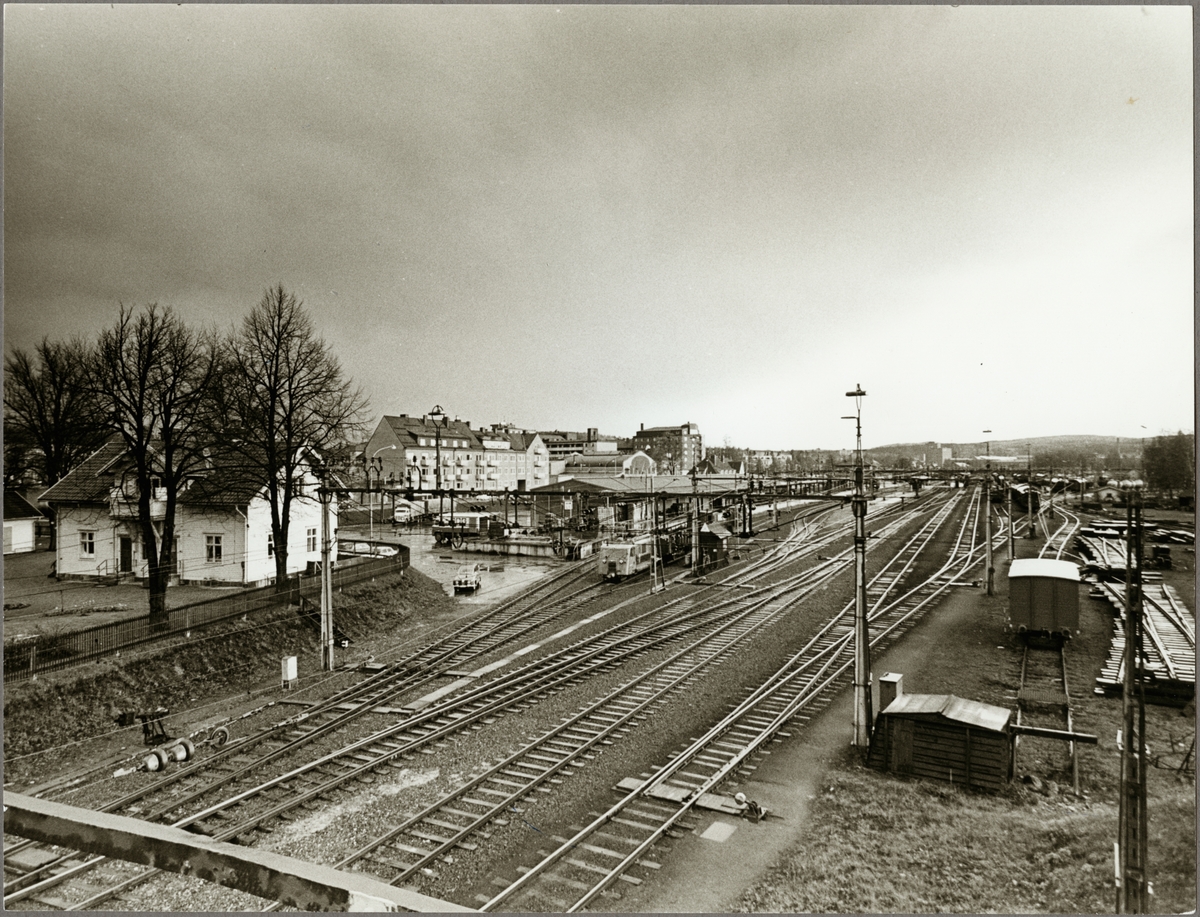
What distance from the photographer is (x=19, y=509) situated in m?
29.0

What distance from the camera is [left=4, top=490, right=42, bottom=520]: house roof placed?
27.1 metres

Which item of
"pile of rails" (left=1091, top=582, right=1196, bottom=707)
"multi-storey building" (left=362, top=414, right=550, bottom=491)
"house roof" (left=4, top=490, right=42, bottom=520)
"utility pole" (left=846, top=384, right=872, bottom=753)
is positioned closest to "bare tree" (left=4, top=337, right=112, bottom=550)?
"house roof" (left=4, top=490, right=42, bottom=520)

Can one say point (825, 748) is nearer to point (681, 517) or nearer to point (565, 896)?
point (565, 896)

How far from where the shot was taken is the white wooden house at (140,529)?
2342 cm

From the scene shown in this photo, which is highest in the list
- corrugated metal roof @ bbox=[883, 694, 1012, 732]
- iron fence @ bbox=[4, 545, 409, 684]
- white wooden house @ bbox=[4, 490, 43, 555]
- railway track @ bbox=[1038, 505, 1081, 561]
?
white wooden house @ bbox=[4, 490, 43, 555]

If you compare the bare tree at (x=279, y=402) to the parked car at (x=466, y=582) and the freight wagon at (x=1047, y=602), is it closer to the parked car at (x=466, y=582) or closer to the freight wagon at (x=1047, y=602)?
the parked car at (x=466, y=582)

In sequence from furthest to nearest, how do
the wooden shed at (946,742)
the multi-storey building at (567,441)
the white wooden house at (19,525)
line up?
the multi-storey building at (567,441) → the white wooden house at (19,525) → the wooden shed at (946,742)

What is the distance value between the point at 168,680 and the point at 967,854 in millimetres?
16798

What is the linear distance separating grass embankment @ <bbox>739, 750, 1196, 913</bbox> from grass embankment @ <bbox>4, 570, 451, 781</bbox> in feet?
41.9

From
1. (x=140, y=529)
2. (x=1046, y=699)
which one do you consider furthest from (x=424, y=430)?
(x=1046, y=699)

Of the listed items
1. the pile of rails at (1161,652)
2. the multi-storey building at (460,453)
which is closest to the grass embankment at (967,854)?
the pile of rails at (1161,652)

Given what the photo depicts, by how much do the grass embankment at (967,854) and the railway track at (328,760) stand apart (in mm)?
6914

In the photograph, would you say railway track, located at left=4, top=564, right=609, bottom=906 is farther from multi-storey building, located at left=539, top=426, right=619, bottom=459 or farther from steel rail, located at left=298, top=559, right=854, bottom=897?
multi-storey building, located at left=539, top=426, right=619, bottom=459

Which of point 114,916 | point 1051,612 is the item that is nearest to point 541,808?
point 114,916
